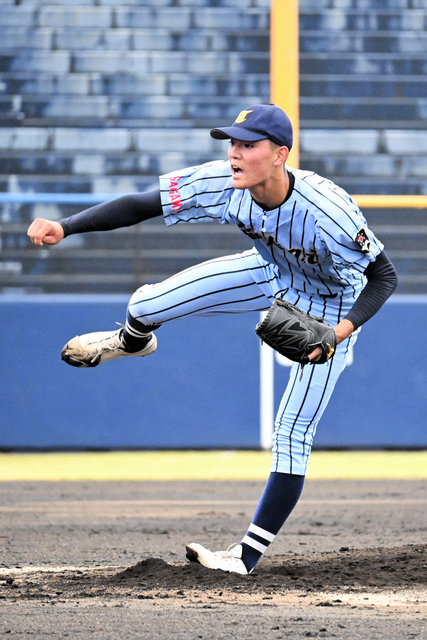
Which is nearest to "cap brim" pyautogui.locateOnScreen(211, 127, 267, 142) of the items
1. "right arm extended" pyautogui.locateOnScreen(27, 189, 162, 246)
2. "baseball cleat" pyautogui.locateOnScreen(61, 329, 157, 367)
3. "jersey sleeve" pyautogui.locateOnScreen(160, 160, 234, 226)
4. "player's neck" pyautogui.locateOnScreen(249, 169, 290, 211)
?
"player's neck" pyautogui.locateOnScreen(249, 169, 290, 211)

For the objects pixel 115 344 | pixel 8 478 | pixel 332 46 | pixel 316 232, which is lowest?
pixel 8 478

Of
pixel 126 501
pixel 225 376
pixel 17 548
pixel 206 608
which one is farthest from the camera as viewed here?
pixel 225 376

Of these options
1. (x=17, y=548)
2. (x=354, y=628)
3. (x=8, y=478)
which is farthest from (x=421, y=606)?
(x=8, y=478)

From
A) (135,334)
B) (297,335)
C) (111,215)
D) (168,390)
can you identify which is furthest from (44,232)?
(168,390)

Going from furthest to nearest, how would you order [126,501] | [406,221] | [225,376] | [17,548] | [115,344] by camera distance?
[406,221]
[225,376]
[126,501]
[17,548]
[115,344]

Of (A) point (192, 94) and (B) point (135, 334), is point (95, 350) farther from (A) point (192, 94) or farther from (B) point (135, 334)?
(A) point (192, 94)

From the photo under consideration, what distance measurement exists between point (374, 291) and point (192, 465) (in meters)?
3.91

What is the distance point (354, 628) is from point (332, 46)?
7278 millimetres

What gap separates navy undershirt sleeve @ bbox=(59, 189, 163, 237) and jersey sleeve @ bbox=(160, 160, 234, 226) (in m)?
0.08

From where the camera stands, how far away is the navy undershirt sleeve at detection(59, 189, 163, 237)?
12.0 feet

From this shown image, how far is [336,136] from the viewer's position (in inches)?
365

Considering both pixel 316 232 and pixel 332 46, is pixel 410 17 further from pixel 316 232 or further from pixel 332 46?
pixel 316 232

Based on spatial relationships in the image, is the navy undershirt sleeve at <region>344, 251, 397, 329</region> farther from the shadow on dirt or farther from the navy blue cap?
the shadow on dirt

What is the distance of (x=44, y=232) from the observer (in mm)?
3545
